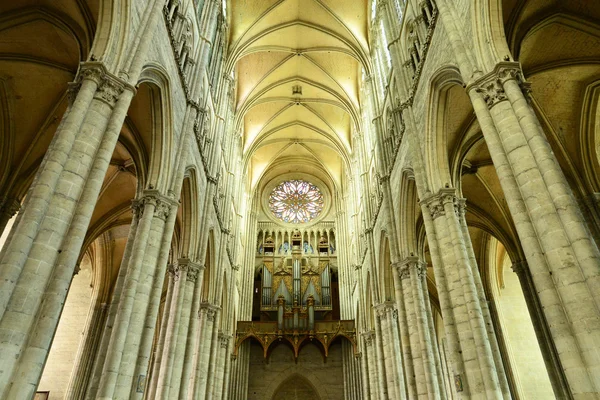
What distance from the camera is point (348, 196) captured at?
28.2 m

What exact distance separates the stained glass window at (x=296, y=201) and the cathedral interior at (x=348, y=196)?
185 inches

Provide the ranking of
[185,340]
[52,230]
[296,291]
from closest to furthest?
[52,230], [185,340], [296,291]

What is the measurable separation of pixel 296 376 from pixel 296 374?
0.21 m

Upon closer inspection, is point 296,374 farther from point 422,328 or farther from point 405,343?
point 422,328

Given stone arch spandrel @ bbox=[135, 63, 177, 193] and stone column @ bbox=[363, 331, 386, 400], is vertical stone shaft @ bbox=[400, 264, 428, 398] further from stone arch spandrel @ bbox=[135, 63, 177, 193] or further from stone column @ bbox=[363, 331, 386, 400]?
stone arch spandrel @ bbox=[135, 63, 177, 193]

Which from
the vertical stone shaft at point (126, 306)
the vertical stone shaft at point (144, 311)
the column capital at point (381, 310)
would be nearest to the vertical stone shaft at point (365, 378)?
the column capital at point (381, 310)

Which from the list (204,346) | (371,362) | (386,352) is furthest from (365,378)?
(204,346)

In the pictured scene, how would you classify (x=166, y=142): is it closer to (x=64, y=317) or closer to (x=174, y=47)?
(x=174, y=47)

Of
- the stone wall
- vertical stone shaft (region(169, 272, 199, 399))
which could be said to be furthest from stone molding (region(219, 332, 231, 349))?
vertical stone shaft (region(169, 272, 199, 399))

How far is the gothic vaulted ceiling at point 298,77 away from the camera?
21.0 m

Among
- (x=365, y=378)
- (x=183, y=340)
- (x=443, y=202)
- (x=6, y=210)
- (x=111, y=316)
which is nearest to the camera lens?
(x=111, y=316)

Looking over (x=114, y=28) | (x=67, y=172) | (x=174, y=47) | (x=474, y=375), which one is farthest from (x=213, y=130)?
(x=474, y=375)

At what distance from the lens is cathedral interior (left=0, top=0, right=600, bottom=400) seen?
5.99 meters

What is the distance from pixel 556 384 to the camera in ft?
43.5
